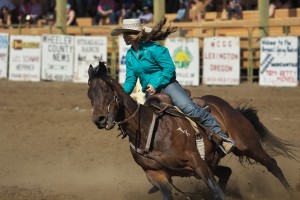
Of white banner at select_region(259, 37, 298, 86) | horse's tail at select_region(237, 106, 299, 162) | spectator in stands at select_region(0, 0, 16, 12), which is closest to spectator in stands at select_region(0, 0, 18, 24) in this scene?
spectator in stands at select_region(0, 0, 16, 12)

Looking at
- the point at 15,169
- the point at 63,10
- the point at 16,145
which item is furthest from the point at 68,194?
the point at 63,10

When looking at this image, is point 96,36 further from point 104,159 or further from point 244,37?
point 104,159

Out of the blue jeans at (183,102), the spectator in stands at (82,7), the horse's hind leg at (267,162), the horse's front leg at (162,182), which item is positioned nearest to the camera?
the horse's front leg at (162,182)

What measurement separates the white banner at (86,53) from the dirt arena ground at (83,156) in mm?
2410

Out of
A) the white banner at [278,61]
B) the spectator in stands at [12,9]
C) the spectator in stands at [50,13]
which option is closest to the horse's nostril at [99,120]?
the white banner at [278,61]

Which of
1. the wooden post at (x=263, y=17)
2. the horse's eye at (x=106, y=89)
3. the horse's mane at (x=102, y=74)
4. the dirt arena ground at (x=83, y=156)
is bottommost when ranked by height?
the dirt arena ground at (x=83, y=156)

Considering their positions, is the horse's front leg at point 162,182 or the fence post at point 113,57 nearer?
the horse's front leg at point 162,182

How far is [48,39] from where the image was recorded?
1945 centimetres

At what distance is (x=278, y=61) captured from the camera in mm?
16562

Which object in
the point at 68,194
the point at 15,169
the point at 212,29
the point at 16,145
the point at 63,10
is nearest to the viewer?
the point at 68,194

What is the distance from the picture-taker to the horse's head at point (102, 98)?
19.2 feet

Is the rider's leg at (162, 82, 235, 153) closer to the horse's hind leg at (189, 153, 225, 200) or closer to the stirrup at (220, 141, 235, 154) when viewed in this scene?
the stirrup at (220, 141, 235, 154)

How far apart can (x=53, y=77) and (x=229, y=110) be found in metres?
12.4

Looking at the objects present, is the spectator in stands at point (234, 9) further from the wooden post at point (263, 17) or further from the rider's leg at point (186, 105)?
the rider's leg at point (186, 105)
